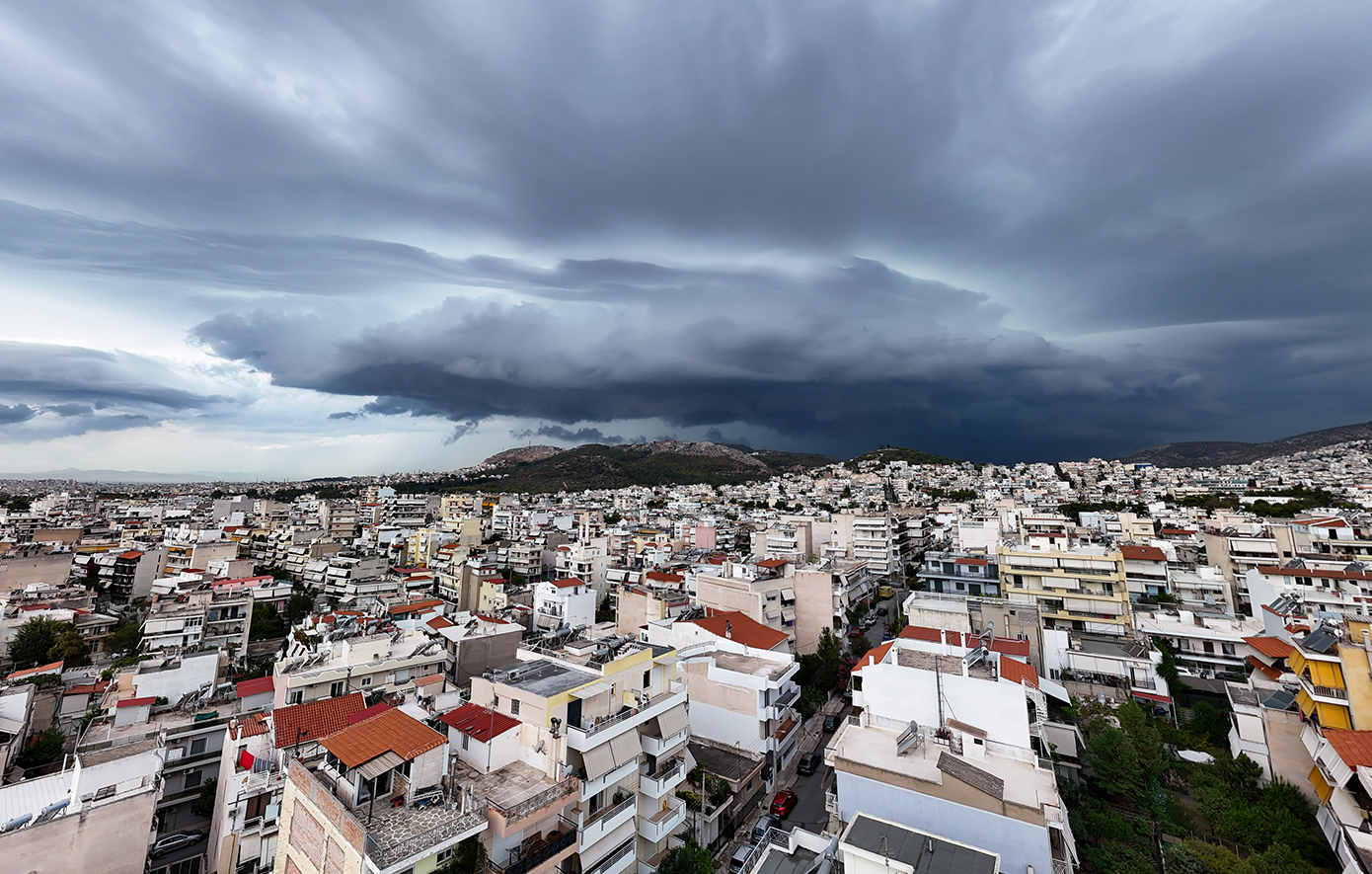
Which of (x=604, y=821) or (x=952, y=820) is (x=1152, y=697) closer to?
(x=952, y=820)

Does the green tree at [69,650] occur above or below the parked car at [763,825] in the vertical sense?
above

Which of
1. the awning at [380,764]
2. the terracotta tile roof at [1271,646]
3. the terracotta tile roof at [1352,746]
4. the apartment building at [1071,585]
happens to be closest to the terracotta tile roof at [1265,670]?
the terracotta tile roof at [1271,646]

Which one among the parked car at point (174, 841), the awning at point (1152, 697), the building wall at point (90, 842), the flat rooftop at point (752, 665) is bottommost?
the parked car at point (174, 841)

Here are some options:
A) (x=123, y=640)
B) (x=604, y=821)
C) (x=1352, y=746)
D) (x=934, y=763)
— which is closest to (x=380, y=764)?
(x=604, y=821)

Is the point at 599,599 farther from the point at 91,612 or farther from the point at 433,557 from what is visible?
the point at 91,612

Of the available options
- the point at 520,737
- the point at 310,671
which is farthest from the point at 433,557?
the point at 520,737

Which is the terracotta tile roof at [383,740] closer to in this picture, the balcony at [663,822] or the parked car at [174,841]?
the balcony at [663,822]

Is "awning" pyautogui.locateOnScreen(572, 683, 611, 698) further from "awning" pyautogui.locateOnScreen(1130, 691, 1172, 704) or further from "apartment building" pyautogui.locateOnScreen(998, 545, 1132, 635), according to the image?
"apartment building" pyautogui.locateOnScreen(998, 545, 1132, 635)
